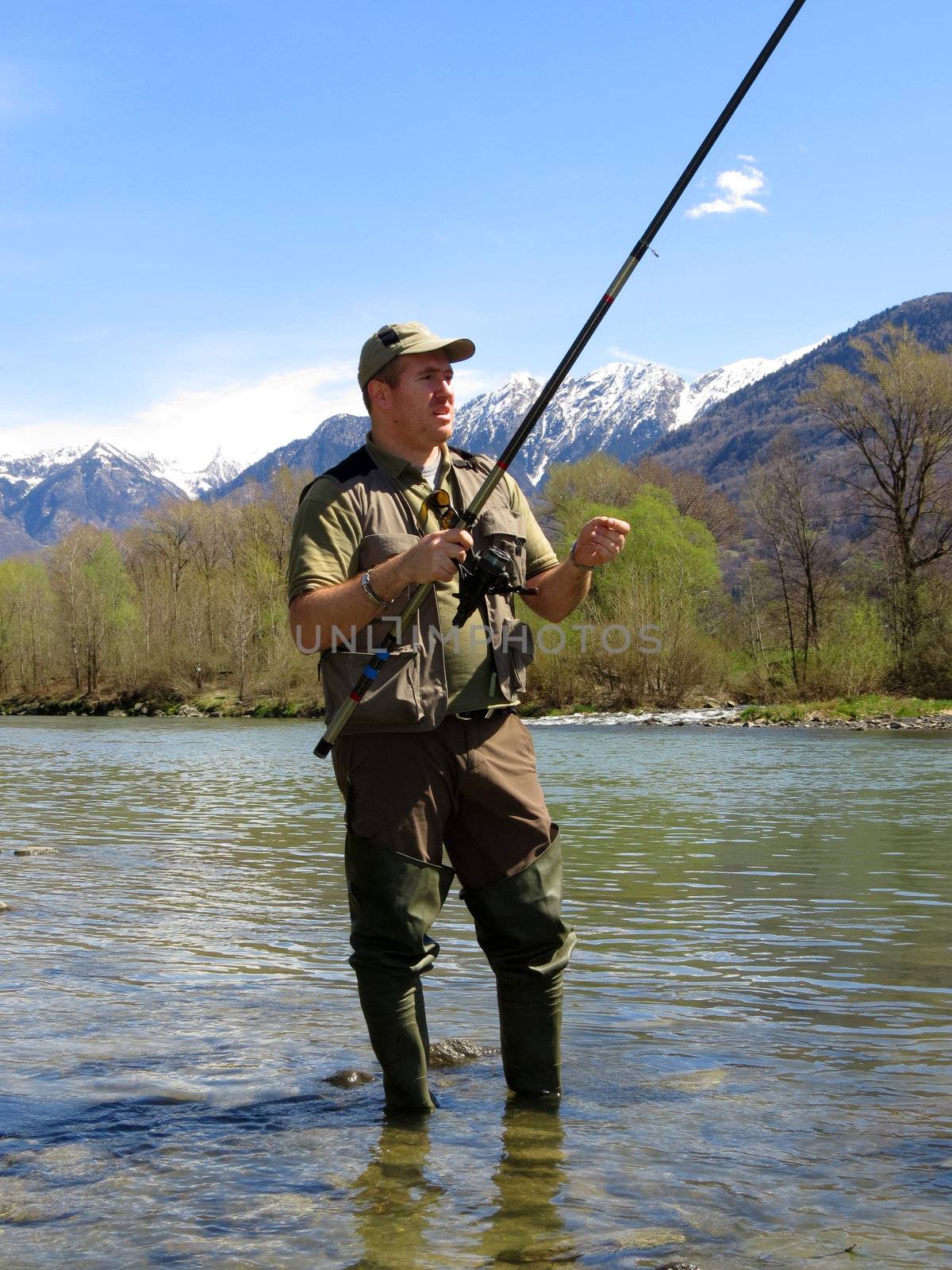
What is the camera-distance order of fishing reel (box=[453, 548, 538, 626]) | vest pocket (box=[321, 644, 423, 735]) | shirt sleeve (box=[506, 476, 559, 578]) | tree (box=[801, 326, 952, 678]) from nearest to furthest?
vest pocket (box=[321, 644, 423, 735]) → fishing reel (box=[453, 548, 538, 626]) → shirt sleeve (box=[506, 476, 559, 578]) → tree (box=[801, 326, 952, 678])

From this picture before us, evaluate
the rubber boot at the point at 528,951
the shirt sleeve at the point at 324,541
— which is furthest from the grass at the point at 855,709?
the shirt sleeve at the point at 324,541

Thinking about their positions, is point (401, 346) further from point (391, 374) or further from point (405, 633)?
point (405, 633)

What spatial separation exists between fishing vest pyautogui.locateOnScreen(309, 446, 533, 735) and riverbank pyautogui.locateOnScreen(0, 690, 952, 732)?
103ft

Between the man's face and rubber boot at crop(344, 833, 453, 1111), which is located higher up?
the man's face

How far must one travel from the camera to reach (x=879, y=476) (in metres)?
43.4

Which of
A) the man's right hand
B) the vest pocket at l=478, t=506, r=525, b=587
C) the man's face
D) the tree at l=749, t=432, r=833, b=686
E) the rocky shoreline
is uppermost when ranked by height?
the tree at l=749, t=432, r=833, b=686

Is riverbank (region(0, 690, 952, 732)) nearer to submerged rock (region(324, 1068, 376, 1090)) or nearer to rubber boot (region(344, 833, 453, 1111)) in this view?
submerged rock (region(324, 1068, 376, 1090))

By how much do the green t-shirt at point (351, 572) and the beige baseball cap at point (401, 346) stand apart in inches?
10.8

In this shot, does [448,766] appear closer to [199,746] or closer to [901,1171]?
[901,1171]

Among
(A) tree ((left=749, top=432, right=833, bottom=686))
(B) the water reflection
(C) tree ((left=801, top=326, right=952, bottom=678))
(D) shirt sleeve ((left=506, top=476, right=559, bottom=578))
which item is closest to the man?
(D) shirt sleeve ((left=506, top=476, right=559, bottom=578))

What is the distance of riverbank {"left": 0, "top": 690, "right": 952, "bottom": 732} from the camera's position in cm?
3612

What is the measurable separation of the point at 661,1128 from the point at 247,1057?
1557mm

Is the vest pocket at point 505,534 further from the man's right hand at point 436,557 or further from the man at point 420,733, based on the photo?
the man's right hand at point 436,557

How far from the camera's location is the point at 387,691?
136 inches
